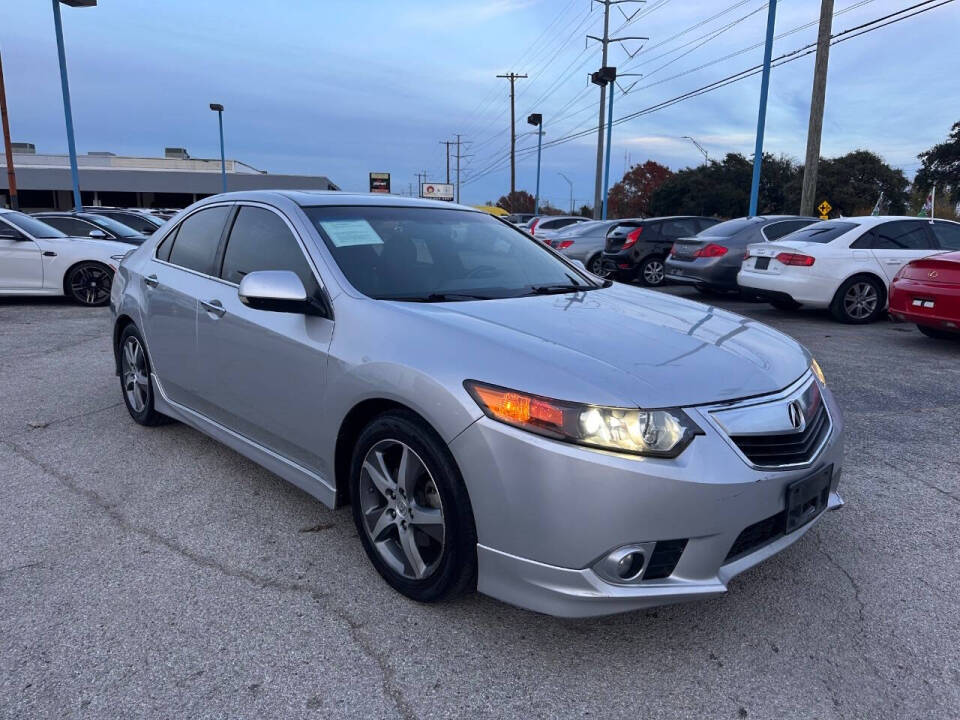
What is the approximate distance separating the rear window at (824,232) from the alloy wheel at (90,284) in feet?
33.7

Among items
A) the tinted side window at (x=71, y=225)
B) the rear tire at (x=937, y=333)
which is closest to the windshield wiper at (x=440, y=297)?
the rear tire at (x=937, y=333)

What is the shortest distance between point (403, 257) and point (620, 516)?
169 centimetres

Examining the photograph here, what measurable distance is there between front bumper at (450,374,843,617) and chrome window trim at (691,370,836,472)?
0.5 inches

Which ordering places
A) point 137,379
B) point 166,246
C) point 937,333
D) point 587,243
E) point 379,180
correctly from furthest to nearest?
point 379,180, point 587,243, point 937,333, point 137,379, point 166,246

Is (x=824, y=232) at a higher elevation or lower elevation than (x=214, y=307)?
higher

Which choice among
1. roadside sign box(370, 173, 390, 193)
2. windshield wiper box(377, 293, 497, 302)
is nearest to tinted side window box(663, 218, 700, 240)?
windshield wiper box(377, 293, 497, 302)

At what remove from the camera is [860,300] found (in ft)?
31.4

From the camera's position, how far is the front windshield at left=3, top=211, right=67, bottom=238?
35.5ft

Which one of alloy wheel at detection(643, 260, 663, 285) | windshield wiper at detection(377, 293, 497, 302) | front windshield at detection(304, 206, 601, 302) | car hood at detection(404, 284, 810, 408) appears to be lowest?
alloy wheel at detection(643, 260, 663, 285)

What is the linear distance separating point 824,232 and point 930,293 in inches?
107

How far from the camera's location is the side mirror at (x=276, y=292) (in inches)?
114

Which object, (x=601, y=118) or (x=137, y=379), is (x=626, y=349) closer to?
(x=137, y=379)

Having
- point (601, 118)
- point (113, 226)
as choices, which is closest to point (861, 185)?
point (601, 118)

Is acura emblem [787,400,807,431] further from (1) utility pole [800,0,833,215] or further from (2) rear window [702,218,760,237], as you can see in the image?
(1) utility pole [800,0,833,215]
